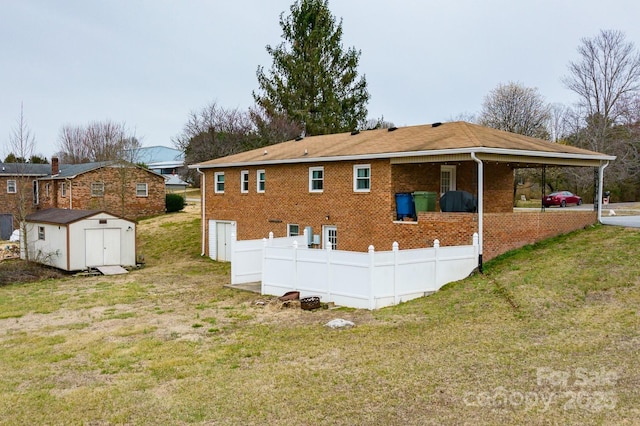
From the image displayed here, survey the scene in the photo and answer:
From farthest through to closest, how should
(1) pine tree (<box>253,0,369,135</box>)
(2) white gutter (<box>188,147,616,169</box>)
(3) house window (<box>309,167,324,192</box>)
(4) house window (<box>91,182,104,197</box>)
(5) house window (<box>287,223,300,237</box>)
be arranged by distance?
(1) pine tree (<box>253,0,369,135</box>) → (4) house window (<box>91,182,104,197</box>) → (5) house window (<box>287,223,300,237</box>) → (3) house window (<box>309,167,324,192</box>) → (2) white gutter (<box>188,147,616,169</box>)

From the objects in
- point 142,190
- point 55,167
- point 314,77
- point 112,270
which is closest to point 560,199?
point 314,77

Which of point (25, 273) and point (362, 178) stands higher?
point (362, 178)

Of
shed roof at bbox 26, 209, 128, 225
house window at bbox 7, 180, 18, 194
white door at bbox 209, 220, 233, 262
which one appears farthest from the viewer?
house window at bbox 7, 180, 18, 194

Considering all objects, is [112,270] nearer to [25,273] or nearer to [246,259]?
[25,273]

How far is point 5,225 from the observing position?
4356cm

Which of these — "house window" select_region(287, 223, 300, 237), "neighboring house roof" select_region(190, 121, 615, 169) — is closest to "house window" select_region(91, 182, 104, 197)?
"neighboring house roof" select_region(190, 121, 615, 169)

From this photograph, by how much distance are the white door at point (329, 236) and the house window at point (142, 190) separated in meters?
25.3

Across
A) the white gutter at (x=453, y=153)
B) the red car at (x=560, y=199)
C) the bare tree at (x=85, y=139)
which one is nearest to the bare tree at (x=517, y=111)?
the red car at (x=560, y=199)

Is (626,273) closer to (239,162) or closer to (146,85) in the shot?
(239,162)

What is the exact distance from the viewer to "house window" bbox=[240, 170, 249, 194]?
25797 mm

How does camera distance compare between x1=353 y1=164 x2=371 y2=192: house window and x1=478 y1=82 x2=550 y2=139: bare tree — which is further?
x1=478 y1=82 x2=550 y2=139: bare tree

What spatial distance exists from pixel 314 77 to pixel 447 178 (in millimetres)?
25738

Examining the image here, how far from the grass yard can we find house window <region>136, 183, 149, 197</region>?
25.7m

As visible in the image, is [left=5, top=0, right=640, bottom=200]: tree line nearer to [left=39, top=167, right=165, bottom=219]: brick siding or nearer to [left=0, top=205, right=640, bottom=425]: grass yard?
[left=39, top=167, right=165, bottom=219]: brick siding
